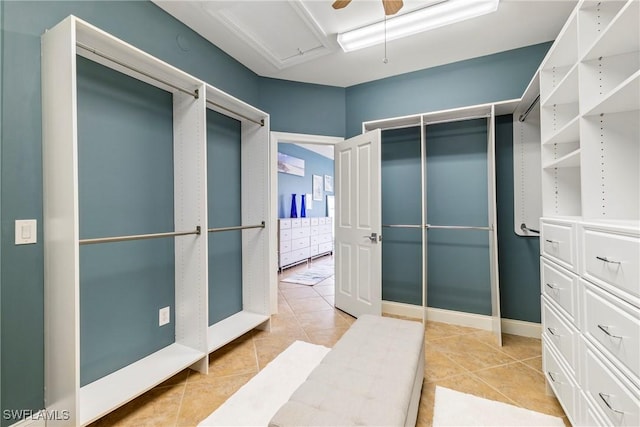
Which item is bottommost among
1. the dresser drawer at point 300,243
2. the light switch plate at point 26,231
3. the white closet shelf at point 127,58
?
the dresser drawer at point 300,243

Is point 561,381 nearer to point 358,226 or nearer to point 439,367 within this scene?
point 439,367

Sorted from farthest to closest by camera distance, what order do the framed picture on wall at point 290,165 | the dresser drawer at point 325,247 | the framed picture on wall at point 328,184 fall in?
the framed picture on wall at point 328,184
the dresser drawer at point 325,247
the framed picture on wall at point 290,165

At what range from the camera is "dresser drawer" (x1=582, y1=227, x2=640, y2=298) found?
3.25 feet

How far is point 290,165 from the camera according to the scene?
243 inches

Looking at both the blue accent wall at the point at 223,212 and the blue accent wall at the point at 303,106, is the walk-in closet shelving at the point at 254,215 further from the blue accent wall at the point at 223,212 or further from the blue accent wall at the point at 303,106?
the blue accent wall at the point at 303,106

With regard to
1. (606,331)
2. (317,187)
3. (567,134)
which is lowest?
(606,331)

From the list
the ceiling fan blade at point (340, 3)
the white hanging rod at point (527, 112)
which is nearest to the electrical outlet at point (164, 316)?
the ceiling fan blade at point (340, 3)

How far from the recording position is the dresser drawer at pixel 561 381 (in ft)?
4.64

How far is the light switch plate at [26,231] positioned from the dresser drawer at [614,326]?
265cm

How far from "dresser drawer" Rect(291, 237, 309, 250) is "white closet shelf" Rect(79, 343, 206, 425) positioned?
3.70 metres

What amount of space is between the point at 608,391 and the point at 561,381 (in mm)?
536

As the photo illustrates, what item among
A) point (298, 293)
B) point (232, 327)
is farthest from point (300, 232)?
point (232, 327)

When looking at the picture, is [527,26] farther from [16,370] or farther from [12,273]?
[16,370]

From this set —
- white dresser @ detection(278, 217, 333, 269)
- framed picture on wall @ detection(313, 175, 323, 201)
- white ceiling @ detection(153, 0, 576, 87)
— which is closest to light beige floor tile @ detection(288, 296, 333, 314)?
white dresser @ detection(278, 217, 333, 269)
